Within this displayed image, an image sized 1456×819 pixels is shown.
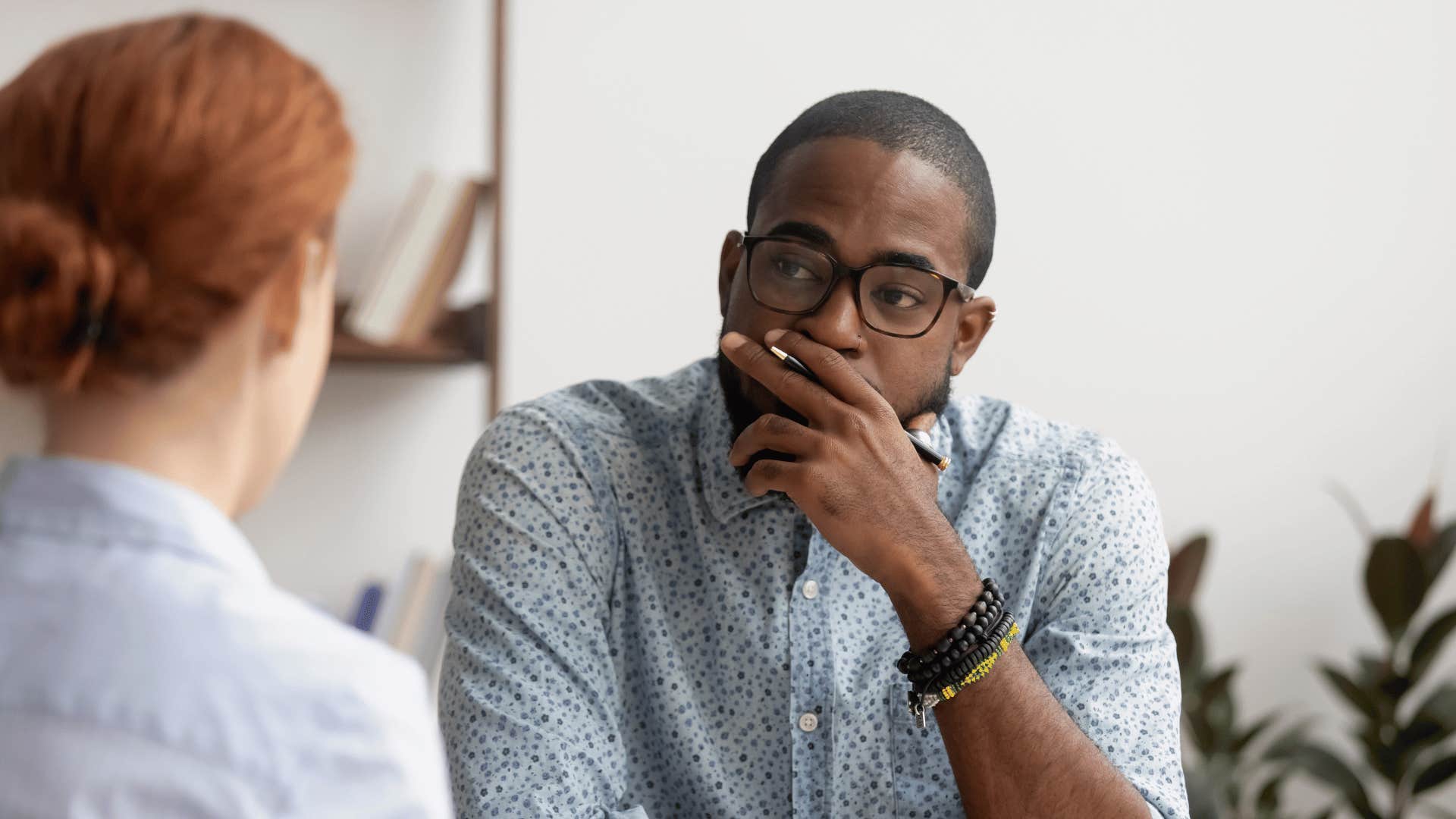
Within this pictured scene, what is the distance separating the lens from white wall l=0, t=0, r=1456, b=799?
243 cm

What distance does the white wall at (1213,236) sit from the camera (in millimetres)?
2523

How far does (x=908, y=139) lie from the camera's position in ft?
4.61

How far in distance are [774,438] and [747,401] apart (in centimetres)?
11

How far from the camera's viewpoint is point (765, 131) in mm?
Result: 2514

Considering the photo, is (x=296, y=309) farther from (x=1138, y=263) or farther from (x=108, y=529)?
(x=1138, y=263)

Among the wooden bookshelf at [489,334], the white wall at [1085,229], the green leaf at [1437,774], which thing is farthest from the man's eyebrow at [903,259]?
the green leaf at [1437,774]

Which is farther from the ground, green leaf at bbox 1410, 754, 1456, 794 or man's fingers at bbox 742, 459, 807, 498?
man's fingers at bbox 742, 459, 807, 498

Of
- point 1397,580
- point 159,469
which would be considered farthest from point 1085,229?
point 159,469

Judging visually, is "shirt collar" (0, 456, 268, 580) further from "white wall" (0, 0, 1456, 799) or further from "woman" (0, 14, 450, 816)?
"white wall" (0, 0, 1456, 799)

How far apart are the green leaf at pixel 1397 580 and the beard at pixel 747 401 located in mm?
1257

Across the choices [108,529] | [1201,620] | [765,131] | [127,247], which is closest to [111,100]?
[127,247]

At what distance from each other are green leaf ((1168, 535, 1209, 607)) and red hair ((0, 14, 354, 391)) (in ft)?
6.38

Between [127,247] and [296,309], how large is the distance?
0.10 m

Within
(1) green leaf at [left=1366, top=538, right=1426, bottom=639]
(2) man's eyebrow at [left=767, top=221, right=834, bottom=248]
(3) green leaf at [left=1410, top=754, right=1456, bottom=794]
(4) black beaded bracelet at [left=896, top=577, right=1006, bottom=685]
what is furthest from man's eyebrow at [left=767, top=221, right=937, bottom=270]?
(3) green leaf at [left=1410, top=754, right=1456, bottom=794]
